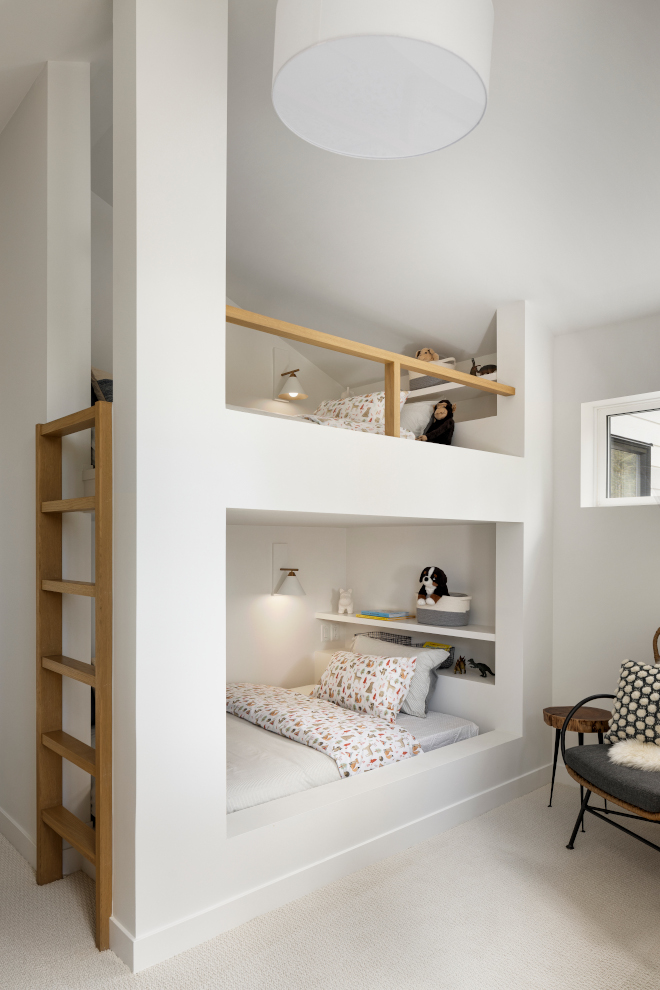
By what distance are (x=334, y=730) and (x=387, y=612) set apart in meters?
1.40

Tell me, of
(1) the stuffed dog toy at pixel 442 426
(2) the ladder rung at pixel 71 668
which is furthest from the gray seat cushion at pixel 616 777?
(2) the ladder rung at pixel 71 668

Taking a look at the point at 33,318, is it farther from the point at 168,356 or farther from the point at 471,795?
the point at 471,795

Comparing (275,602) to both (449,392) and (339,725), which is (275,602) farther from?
(449,392)

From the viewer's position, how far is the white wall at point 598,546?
352cm

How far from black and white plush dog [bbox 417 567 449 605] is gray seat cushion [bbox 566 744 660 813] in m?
1.28

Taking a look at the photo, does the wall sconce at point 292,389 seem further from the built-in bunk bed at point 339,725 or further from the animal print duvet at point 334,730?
the animal print duvet at point 334,730

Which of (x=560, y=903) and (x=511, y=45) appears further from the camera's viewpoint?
(x=560, y=903)

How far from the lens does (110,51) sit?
8.32ft

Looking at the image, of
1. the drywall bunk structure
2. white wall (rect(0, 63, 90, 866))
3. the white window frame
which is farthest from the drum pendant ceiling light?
the white window frame

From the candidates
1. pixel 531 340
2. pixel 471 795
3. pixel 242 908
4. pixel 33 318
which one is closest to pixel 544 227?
pixel 531 340

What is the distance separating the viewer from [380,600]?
15.3ft

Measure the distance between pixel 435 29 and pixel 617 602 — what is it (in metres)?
3.03

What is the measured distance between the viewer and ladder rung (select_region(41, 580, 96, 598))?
224cm

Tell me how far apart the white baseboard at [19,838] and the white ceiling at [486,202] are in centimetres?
319
